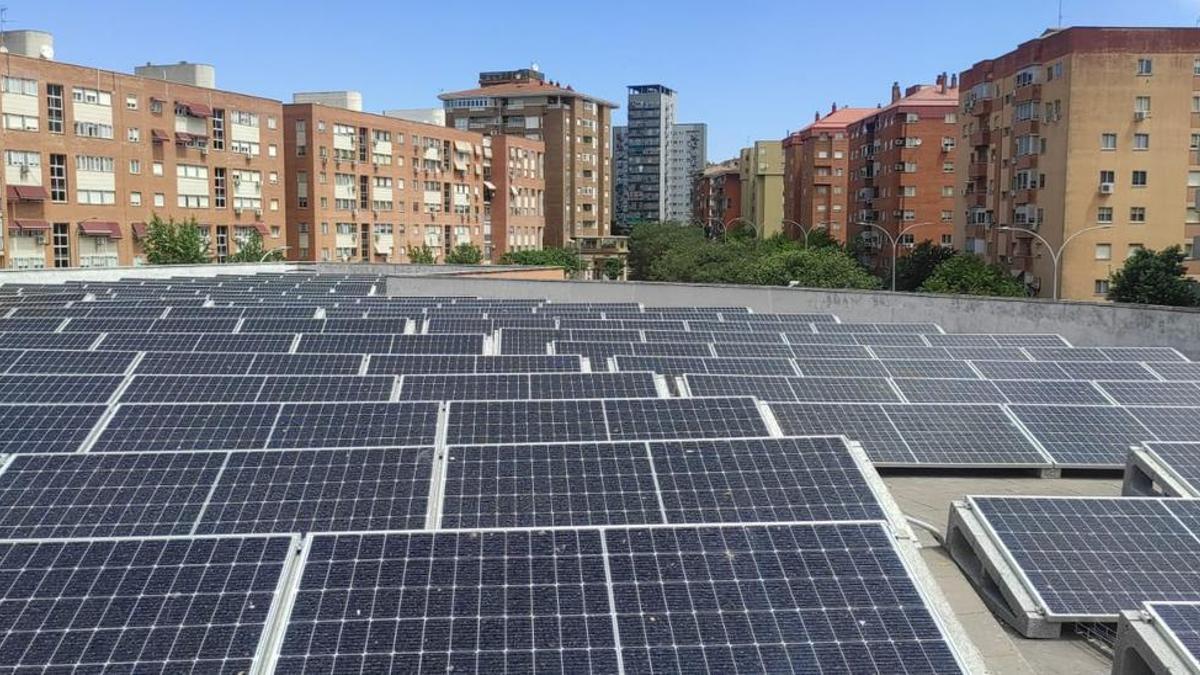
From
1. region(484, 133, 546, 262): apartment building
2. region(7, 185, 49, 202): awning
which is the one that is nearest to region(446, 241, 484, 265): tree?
region(484, 133, 546, 262): apartment building

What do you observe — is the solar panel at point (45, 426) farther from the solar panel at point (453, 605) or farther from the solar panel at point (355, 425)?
the solar panel at point (453, 605)

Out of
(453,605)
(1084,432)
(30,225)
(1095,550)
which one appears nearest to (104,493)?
(453,605)

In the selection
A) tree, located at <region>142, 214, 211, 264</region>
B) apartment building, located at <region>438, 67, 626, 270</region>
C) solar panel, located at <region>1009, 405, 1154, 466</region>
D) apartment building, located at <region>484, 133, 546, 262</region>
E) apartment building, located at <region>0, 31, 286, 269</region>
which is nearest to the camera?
solar panel, located at <region>1009, 405, 1154, 466</region>

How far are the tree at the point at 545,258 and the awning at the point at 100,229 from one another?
38.1 m

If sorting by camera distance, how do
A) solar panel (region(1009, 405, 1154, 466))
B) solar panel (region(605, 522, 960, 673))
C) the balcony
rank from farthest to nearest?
the balcony → solar panel (region(1009, 405, 1154, 466)) → solar panel (region(605, 522, 960, 673))

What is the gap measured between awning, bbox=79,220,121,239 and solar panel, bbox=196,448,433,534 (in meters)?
64.5

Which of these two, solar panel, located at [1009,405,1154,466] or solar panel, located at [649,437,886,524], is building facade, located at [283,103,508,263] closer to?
solar panel, located at [1009,405,1154,466]

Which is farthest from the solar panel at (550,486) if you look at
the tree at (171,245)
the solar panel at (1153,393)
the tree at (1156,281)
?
the tree at (171,245)

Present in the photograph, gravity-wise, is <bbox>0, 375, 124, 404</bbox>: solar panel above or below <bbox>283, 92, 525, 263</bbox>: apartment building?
below

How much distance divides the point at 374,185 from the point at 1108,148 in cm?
6038

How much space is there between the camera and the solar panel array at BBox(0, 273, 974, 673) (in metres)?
6.25

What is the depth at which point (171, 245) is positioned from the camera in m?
66.6

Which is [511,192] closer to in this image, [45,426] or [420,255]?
[420,255]

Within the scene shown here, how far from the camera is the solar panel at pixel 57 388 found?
13.5 meters
